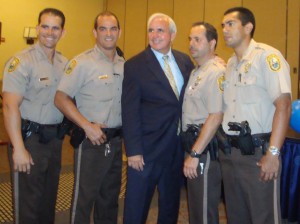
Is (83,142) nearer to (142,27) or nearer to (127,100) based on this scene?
(127,100)

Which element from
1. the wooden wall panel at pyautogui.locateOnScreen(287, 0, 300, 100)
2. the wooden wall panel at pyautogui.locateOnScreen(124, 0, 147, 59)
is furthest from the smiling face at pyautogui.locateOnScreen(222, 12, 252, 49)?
the wooden wall panel at pyautogui.locateOnScreen(124, 0, 147, 59)

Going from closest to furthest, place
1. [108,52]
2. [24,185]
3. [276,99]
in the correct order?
1. [276,99]
2. [24,185]
3. [108,52]

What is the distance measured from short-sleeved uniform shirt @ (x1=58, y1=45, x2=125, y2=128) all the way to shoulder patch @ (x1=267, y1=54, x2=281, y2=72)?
3.44 feet

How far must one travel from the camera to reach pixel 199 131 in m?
2.09

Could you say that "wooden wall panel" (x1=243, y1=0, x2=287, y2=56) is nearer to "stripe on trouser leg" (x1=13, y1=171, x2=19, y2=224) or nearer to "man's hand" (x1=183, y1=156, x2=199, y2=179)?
"man's hand" (x1=183, y1=156, x2=199, y2=179)

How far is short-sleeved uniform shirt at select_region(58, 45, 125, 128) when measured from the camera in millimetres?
2271

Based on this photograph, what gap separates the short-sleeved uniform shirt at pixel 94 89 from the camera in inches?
89.4

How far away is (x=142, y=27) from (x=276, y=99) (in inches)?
286

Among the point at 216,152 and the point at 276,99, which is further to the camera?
the point at 216,152

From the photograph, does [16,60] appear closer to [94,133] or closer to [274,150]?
[94,133]

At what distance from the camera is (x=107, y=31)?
7.55ft

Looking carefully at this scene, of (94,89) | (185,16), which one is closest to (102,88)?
(94,89)

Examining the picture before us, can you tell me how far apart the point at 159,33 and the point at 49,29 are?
0.75 metres

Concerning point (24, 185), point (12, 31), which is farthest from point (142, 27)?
point (24, 185)
